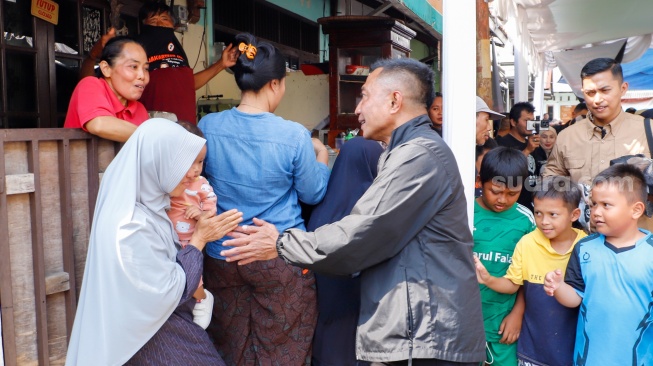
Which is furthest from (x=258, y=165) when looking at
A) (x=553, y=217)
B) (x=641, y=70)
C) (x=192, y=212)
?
(x=641, y=70)

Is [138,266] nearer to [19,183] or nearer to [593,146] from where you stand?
[19,183]

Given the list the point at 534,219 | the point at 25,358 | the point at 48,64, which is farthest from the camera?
the point at 48,64

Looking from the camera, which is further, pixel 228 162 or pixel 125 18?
pixel 125 18

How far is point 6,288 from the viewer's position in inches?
81.4

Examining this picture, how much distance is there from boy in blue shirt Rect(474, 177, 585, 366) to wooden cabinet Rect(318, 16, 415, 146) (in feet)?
11.8

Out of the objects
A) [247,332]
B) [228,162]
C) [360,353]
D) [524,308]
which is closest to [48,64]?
[228,162]

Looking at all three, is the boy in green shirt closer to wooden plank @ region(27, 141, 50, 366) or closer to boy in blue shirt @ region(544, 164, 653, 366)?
boy in blue shirt @ region(544, 164, 653, 366)

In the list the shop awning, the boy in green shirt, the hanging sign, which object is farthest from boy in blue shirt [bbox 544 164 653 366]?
the shop awning

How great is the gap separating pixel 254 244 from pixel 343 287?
446mm

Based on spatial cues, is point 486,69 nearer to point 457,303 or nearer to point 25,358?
point 457,303

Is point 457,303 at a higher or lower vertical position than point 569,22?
lower

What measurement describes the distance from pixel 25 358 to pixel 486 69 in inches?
159

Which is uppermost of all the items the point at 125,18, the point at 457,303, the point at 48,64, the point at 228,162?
the point at 125,18

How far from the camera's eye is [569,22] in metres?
8.86
